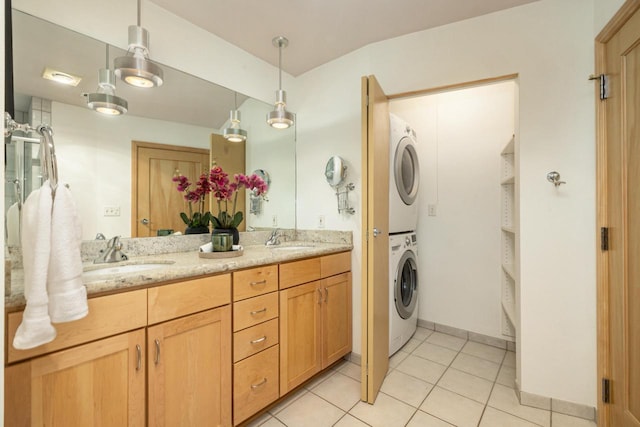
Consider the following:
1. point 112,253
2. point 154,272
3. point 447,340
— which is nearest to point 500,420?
point 447,340

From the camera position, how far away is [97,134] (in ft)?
4.96

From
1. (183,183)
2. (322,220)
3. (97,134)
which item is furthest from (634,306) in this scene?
(97,134)

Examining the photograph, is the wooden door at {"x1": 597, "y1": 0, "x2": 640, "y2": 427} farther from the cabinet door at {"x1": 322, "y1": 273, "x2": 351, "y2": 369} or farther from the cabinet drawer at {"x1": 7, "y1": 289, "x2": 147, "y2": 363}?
the cabinet drawer at {"x1": 7, "y1": 289, "x2": 147, "y2": 363}

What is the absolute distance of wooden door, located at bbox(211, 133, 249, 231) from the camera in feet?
6.61

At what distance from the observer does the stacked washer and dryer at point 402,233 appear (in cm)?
215

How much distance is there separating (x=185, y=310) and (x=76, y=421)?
18.2 inches

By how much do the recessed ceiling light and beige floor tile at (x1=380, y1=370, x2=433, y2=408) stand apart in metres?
2.55

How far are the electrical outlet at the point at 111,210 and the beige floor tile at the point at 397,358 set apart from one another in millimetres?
2138

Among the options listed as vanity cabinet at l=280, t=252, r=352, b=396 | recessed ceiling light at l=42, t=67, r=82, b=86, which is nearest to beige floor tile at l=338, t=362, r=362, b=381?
vanity cabinet at l=280, t=252, r=352, b=396

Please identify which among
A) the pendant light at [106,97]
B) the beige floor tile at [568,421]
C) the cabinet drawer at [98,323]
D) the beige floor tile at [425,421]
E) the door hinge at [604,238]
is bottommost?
the beige floor tile at [425,421]

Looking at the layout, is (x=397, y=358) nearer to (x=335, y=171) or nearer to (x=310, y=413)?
(x=310, y=413)

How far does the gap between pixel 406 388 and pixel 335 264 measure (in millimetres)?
937

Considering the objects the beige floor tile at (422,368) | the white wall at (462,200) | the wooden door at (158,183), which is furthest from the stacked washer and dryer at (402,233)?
the wooden door at (158,183)

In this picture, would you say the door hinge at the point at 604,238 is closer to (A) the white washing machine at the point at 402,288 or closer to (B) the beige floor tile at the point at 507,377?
(B) the beige floor tile at the point at 507,377
